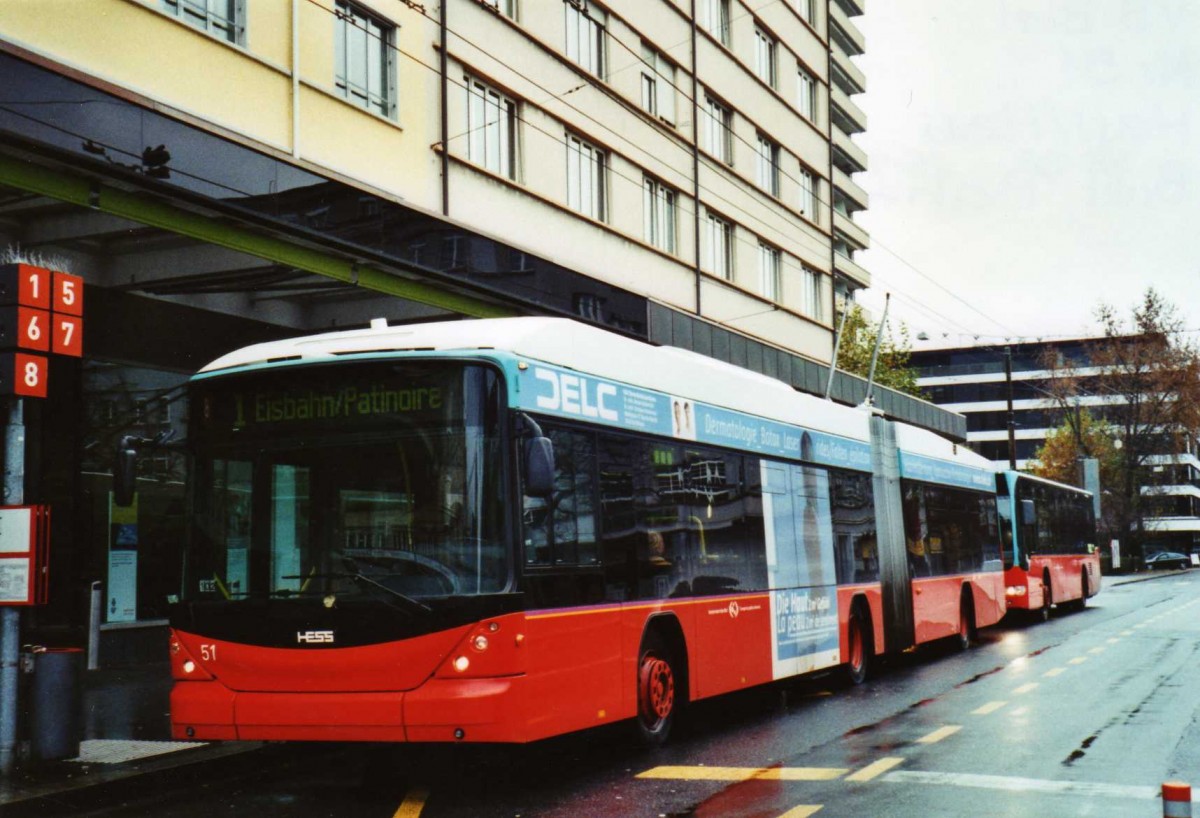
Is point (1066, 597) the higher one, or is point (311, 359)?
point (311, 359)

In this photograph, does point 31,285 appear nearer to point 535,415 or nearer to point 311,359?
point 311,359

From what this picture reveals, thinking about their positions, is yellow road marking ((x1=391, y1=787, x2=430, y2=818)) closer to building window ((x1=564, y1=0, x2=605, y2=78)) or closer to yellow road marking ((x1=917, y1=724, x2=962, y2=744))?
yellow road marking ((x1=917, y1=724, x2=962, y2=744))

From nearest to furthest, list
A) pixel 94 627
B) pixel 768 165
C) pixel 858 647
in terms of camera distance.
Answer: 1. pixel 858 647
2. pixel 94 627
3. pixel 768 165

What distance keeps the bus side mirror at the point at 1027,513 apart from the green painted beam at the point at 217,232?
529 inches

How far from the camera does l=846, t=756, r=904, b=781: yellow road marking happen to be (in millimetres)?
9026

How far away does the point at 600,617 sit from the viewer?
9.53 metres

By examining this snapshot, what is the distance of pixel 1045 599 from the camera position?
28250mm

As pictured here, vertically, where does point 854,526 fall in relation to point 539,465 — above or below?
below

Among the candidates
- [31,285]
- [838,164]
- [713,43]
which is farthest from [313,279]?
[838,164]

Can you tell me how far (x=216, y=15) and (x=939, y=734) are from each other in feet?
36.1

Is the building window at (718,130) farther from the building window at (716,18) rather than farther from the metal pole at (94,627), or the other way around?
the metal pole at (94,627)

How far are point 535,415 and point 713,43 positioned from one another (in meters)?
24.0

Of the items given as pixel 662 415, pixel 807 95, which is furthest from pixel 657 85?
pixel 662 415

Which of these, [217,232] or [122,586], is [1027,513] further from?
[217,232]
